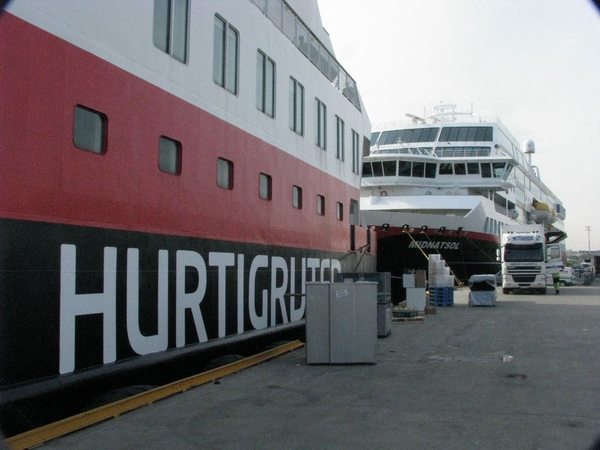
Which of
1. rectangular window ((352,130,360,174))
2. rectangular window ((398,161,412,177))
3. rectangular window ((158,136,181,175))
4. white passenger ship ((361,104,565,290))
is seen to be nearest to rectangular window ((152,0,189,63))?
rectangular window ((158,136,181,175))

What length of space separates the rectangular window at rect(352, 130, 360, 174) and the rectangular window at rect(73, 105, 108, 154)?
1237 cm

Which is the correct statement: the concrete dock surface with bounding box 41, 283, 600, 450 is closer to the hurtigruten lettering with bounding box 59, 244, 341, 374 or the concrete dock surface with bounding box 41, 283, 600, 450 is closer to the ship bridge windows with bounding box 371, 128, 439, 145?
the hurtigruten lettering with bounding box 59, 244, 341, 374

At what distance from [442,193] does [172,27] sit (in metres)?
27.8

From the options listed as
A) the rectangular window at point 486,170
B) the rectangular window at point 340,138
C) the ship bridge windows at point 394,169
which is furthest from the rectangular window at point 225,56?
the rectangular window at point 486,170

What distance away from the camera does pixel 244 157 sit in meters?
10.6

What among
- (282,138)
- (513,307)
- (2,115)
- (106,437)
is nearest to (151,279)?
(106,437)

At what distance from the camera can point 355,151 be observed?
62.0 feet

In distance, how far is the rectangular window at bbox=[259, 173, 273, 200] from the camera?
11.5 meters

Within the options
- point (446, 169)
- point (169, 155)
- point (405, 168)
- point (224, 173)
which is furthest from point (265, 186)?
point (446, 169)

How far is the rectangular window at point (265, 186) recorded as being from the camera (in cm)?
1147

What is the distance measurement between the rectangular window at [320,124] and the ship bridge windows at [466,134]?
26462 mm

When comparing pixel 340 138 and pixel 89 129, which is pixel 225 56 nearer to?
pixel 89 129

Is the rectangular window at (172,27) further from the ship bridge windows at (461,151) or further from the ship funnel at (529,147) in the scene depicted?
the ship funnel at (529,147)

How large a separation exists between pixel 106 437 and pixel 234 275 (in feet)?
15.4
